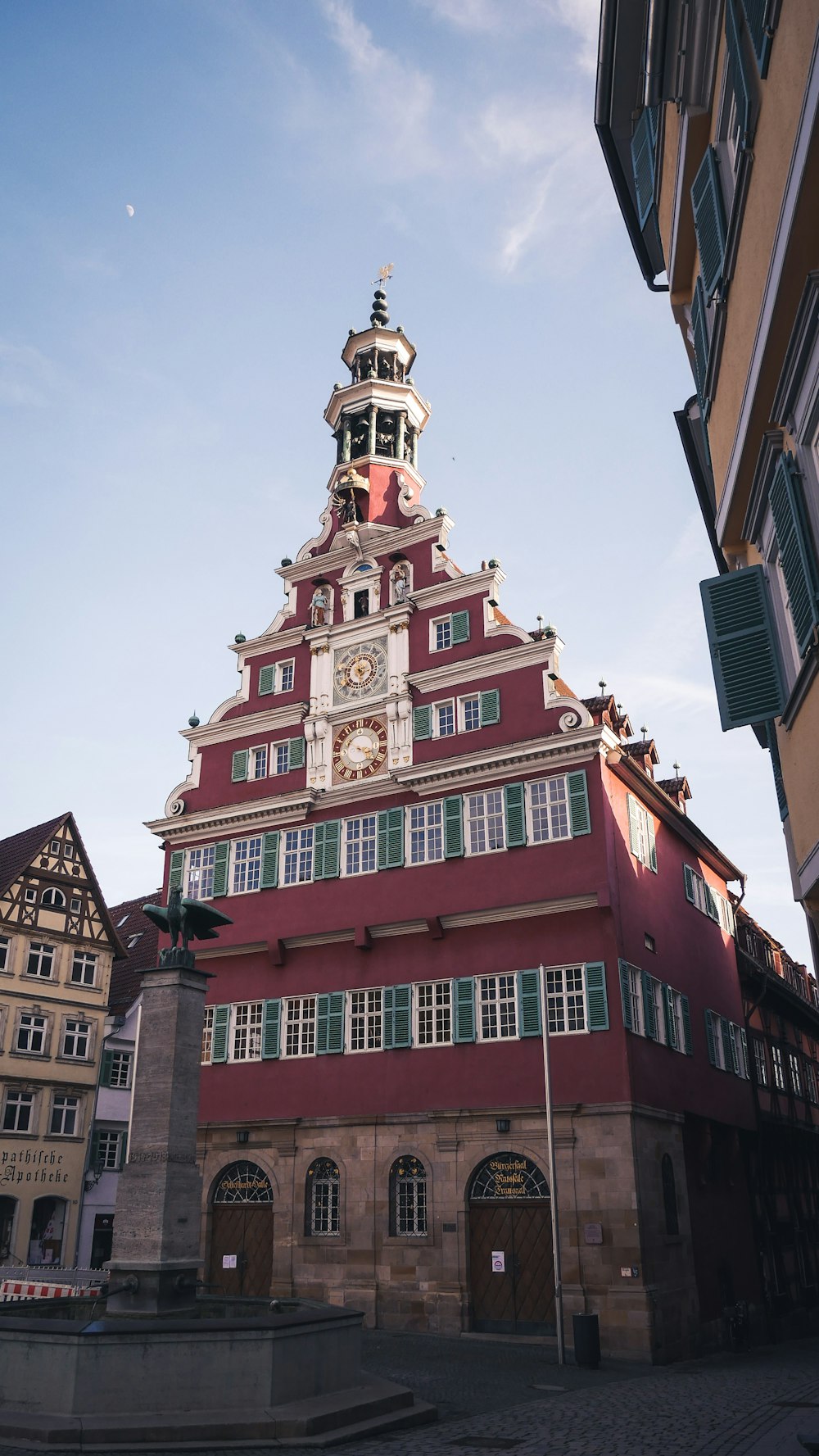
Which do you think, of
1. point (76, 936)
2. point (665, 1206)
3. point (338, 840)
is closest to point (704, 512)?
point (338, 840)

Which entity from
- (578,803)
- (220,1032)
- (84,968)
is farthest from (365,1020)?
(84,968)

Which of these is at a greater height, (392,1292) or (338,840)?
(338,840)

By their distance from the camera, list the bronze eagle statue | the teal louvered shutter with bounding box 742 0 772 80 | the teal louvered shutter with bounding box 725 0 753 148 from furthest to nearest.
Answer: the bronze eagle statue → the teal louvered shutter with bounding box 725 0 753 148 → the teal louvered shutter with bounding box 742 0 772 80

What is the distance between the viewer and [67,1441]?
11.3m

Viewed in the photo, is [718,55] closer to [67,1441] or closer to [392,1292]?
[67,1441]

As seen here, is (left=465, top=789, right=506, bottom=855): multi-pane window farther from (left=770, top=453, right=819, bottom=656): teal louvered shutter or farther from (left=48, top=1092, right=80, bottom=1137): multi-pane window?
(left=48, top=1092, right=80, bottom=1137): multi-pane window

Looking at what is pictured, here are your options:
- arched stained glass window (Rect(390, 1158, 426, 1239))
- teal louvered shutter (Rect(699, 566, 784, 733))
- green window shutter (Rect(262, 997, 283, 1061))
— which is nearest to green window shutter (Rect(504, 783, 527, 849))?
arched stained glass window (Rect(390, 1158, 426, 1239))

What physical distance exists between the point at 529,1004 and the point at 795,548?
58.2 ft

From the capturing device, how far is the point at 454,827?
2666 centimetres

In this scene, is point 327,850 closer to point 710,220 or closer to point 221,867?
point 221,867

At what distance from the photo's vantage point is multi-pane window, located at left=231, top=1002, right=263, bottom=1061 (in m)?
28.4

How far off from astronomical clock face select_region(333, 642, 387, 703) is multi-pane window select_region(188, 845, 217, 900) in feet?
18.0

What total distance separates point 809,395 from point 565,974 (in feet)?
60.7

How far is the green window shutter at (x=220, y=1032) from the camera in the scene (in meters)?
28.8
